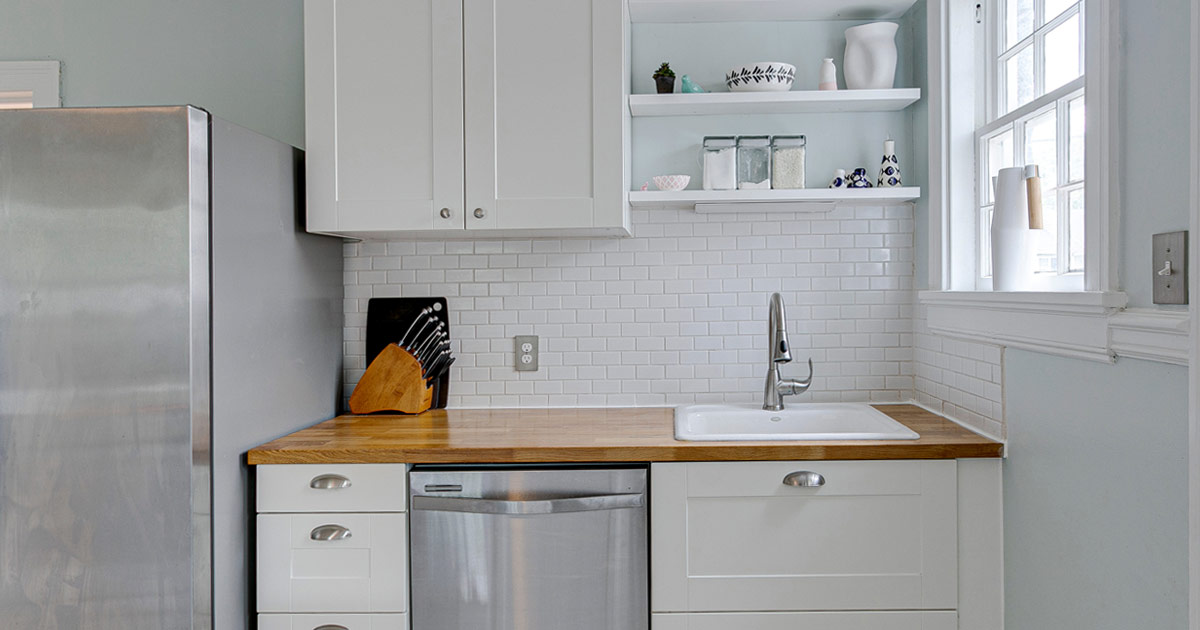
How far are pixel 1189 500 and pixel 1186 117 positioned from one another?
0.59m

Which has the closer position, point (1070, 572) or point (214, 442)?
point (1070, 572)

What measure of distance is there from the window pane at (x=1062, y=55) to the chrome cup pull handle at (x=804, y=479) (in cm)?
104

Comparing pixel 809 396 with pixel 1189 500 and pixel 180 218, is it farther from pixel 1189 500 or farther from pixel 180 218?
pixel 180 218

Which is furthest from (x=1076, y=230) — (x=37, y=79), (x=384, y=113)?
(x=37, y=79)

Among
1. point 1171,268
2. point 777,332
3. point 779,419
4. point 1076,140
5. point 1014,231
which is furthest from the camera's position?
point 779,419

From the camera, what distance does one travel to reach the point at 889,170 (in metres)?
2.33

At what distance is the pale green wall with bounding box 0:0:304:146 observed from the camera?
2.48 meters

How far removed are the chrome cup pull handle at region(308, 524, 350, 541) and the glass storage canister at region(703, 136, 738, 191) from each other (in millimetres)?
1401

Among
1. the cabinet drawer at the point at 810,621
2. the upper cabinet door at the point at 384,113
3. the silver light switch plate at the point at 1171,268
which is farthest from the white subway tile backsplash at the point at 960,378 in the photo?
the upper cabinet door at the point at 384,113

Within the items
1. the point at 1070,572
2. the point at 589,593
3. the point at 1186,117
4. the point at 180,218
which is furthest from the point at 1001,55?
the point at 180,218

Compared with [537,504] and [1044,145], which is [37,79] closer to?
[537,504]

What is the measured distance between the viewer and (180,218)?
1.67 metres

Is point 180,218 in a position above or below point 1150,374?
above

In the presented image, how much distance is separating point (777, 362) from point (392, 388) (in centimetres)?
117
